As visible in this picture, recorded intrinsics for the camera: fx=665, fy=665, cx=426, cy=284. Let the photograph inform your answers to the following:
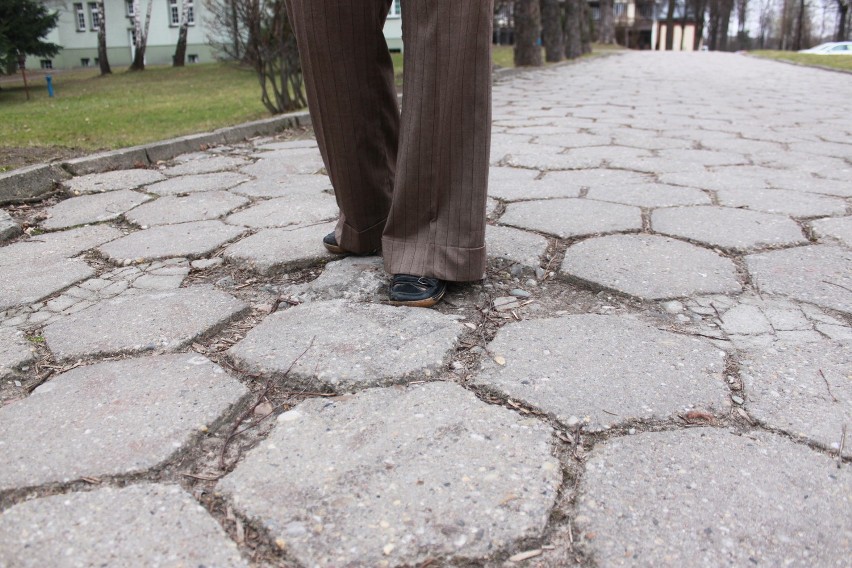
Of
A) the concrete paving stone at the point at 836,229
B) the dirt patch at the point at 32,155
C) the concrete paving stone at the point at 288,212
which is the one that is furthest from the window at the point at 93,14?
the concrete paving stone at the point at 836,229

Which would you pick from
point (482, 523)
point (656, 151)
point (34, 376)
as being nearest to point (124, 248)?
point (34, 376)

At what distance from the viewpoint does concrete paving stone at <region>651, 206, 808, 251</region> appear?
187 cm

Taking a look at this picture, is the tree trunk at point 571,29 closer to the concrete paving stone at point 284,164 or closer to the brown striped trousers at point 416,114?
the concrete paving stone at point 284,164

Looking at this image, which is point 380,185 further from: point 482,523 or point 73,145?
point 73,145

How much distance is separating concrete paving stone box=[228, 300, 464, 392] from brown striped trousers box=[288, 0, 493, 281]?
0.15 m

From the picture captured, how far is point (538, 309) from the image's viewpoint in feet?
4.83

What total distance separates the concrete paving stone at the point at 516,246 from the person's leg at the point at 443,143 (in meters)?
0.25

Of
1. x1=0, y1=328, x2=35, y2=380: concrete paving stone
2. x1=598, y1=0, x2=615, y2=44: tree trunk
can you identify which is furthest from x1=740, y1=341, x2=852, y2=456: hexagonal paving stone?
x1=598, y1=0, x2=615, y2=44: tree trunk

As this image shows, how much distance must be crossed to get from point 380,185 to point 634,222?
874 millimetres

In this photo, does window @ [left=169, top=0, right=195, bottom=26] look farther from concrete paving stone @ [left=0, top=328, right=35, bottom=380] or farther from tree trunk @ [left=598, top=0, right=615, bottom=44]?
concrete paving stone @ [left=0, top=328, right=35, bottom=380]

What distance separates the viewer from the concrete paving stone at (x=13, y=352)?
124cm

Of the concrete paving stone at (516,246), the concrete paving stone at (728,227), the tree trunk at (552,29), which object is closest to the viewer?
the concrete paving stone at (516,246)

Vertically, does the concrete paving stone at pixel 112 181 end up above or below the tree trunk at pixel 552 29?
below

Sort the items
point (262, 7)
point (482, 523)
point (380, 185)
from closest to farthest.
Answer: point (482, 523)
point (380, 185)
point (262, 7)
